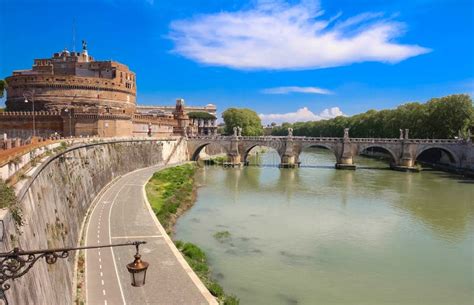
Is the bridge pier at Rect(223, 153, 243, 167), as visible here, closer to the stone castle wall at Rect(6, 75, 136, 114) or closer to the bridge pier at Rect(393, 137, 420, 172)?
the stone castle wall at Rect(6, 75, 136, 114)

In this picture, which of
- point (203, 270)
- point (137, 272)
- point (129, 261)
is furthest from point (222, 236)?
point (137, 272)

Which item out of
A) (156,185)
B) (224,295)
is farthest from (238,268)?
(156,185)

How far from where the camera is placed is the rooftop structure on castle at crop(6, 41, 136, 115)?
171 feet

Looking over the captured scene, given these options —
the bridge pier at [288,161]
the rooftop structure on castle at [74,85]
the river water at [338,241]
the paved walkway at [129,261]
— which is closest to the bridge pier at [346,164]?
the bridge pier at [288,161]

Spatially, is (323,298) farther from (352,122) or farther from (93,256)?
(352,122)

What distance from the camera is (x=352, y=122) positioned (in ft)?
298

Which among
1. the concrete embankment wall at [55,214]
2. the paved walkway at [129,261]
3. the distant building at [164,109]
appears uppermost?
the distant building at [164,109]

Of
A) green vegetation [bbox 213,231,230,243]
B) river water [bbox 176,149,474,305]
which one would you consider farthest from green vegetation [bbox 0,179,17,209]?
green vegetation [bbox 213,231,230,243]

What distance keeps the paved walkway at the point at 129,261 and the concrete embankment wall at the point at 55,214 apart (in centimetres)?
94

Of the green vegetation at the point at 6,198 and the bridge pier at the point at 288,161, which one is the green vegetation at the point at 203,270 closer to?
the green vegetation at the point at 6,198

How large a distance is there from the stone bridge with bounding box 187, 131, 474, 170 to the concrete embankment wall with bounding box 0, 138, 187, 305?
2702 cm

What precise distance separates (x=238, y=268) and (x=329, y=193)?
2098cm

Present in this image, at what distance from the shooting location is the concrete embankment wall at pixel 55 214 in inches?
318

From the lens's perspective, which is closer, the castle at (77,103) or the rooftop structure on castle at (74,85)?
the castle at (77,103)
